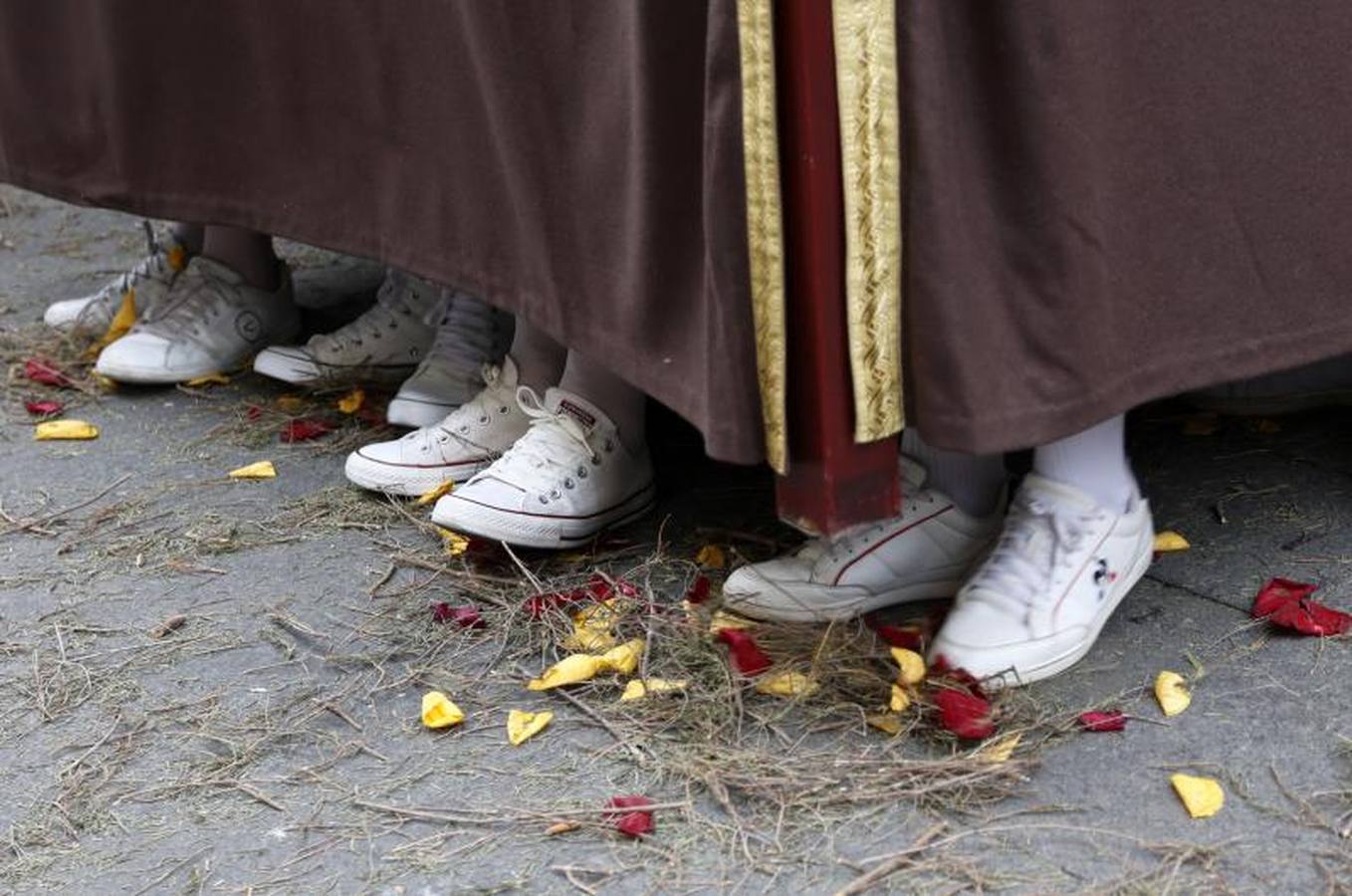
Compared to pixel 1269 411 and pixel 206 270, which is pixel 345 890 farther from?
pixel 206 270

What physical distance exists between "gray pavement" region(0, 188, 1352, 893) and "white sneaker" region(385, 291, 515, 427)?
0.54 feet

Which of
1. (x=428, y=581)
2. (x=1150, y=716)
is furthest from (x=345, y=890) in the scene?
(x=1150, y=716)

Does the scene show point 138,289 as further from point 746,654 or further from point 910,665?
point 910,665

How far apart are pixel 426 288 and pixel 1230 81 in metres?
1.32


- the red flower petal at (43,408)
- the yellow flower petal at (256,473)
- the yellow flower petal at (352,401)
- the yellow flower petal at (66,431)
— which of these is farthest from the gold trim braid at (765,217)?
the red flower petal at (43,408)

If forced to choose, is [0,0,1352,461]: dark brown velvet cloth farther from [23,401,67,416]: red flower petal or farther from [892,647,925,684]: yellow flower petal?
[23,401,67,416]: red flower petal

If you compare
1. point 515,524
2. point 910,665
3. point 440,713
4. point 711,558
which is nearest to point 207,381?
point 515,524

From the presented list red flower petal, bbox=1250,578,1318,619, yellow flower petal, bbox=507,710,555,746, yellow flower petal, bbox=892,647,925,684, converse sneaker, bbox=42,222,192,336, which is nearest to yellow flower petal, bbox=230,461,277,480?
converse sneaker, bbox=42,222,192,336

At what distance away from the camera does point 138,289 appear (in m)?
2.76

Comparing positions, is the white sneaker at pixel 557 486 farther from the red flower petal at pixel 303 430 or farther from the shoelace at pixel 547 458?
the red flower petal at pixel 303 430

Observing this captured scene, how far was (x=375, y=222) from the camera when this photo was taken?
2.08 meters

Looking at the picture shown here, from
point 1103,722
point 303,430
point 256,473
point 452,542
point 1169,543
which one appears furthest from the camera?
point 303,430

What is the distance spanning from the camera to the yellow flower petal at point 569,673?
163 centimetres

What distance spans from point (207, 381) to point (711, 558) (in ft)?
3.42
